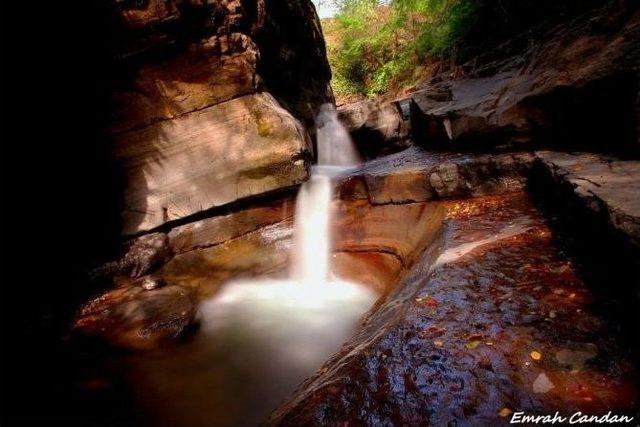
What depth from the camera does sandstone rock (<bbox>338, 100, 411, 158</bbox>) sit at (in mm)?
10172

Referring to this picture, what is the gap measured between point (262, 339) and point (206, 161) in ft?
12.3

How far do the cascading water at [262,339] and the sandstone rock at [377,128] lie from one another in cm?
406

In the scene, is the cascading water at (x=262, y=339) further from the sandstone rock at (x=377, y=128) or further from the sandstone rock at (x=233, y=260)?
the sandstone rock at (x=377, y=128)

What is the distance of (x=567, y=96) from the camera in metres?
4.40

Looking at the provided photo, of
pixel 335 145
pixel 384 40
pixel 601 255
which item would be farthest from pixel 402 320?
pixel 384 40

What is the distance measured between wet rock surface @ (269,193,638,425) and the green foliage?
36.6ft

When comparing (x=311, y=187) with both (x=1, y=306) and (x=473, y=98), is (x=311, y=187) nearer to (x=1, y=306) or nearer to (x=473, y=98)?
(x=473, y=98)

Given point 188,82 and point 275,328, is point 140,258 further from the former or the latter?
point 188,82

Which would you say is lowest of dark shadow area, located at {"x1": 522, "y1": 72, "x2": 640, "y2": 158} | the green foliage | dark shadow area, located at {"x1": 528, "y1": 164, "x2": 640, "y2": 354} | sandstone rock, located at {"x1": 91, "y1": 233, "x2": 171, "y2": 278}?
sandstone rock, located at {"x1": 91, "y1": 233, "x2": 171, "y2": 278}

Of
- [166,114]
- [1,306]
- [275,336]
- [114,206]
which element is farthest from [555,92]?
[1,306]

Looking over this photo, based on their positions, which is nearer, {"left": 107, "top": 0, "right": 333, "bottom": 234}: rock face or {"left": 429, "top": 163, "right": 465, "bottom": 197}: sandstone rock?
{"left": 429, "top": 163, "right": 465, "bottom": 197}: sandstone rock

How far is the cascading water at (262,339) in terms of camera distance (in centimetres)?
359

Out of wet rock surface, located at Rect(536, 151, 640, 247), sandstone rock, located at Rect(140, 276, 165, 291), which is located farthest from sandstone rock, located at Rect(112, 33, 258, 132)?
wet rock surface, located at Rect(536, 151, 640, 247)

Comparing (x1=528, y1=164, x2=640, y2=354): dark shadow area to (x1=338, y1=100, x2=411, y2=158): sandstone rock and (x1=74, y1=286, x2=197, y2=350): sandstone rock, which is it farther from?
(x1=338, y1=100, x2=411, y2=158): sandstone rock
